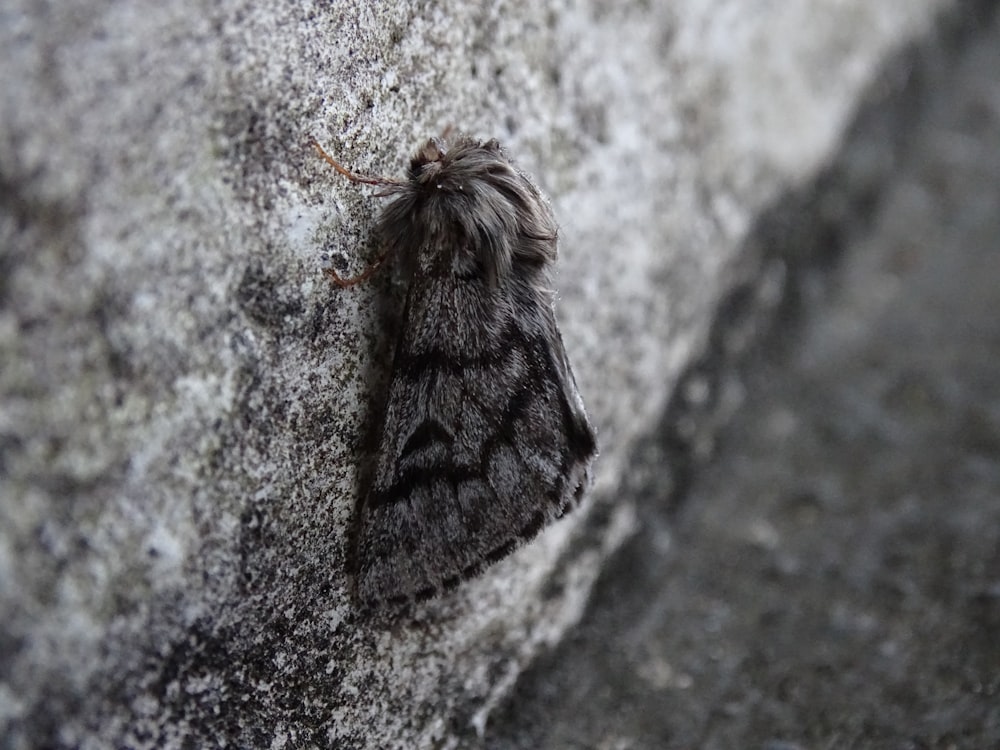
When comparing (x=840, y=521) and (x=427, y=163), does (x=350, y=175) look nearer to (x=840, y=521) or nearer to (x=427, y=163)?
(x=427, y=163)

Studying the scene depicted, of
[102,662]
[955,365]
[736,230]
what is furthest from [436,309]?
[955,365]

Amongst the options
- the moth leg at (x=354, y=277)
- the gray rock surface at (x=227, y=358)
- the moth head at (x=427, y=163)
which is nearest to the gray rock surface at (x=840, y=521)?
the gray rock surface at (x=227, y=358)

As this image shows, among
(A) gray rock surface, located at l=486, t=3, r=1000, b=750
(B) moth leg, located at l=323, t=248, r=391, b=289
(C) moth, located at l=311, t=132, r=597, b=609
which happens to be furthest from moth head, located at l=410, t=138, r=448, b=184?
(A) gray rock surface, located at l=486, t=3, r=1000, b=750

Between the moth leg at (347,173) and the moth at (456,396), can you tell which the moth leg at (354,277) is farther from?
the moth leg at (347,173)

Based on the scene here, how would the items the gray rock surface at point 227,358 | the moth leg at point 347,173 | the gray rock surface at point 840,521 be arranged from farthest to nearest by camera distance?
the gray rock surface at point 840,521 → the moth leg at point 347,173 → the gray rock surface at point 227,358

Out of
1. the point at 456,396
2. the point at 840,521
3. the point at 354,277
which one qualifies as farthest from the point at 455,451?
the point at 840,521
